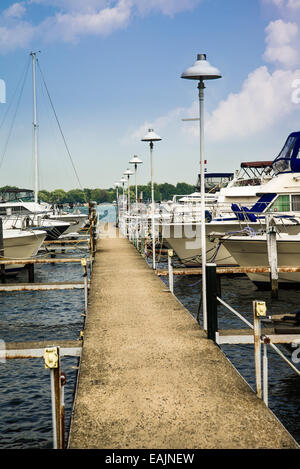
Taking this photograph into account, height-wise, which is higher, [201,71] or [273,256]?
[201,71]

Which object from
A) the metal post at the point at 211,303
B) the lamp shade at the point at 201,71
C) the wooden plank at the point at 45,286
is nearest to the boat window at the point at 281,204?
the wooden plank at the point at 45,286

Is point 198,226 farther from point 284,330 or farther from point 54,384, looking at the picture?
point 54,384

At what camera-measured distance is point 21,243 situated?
1056 inches

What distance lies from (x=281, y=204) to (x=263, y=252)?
2923 millimetres

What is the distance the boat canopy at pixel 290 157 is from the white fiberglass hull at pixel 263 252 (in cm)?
404

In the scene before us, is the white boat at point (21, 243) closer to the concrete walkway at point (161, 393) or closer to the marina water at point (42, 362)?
the marina water at point (42, 362)

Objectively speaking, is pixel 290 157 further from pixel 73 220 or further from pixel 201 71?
pixel 73 220

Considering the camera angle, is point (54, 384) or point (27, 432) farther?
point (27, 432)

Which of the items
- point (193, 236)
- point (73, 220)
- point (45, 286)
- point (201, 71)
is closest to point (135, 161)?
point (193, 236)

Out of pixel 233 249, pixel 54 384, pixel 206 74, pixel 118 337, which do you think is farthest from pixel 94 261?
pixel 54 384

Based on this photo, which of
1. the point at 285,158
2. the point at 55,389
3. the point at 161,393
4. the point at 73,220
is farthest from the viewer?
the point at 73,220

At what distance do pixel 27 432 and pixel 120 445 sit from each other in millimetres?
4465
